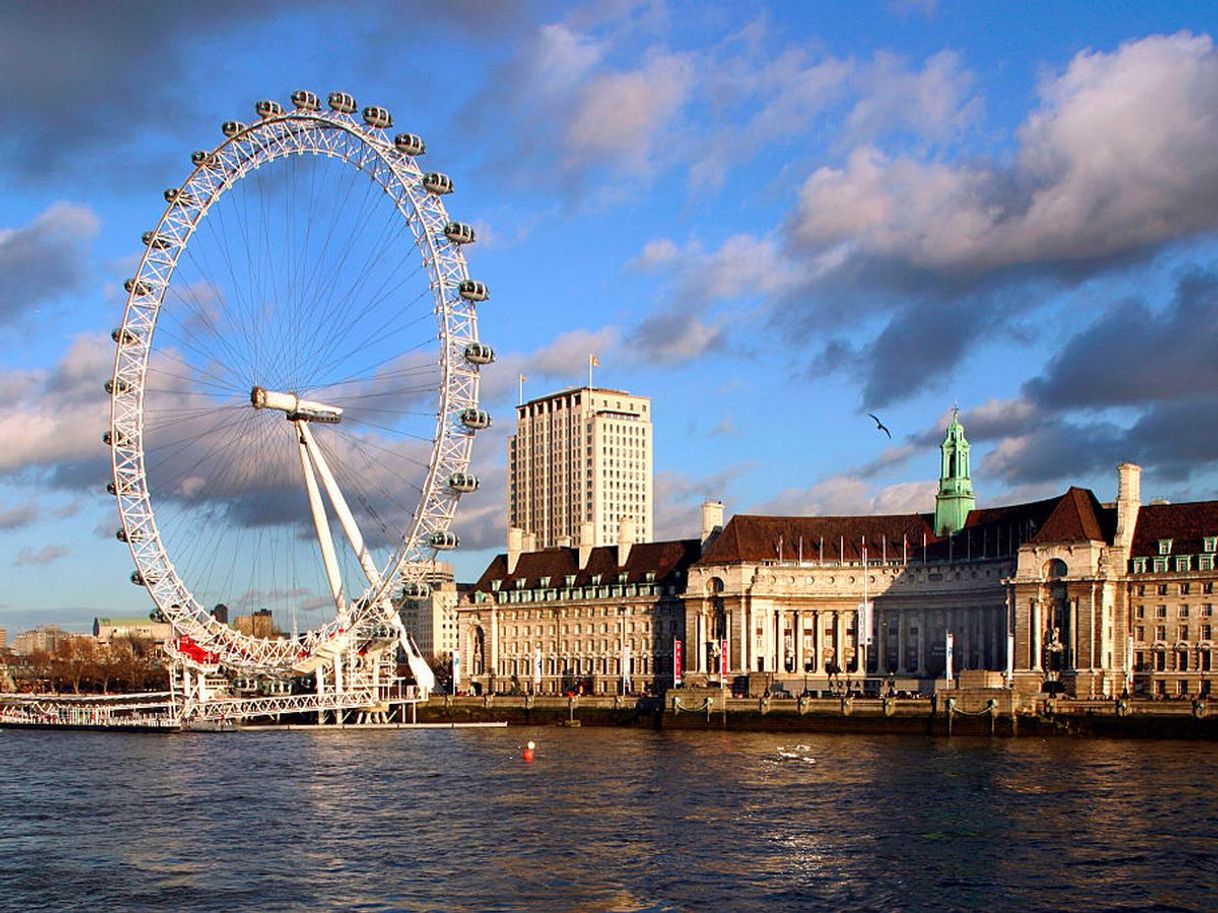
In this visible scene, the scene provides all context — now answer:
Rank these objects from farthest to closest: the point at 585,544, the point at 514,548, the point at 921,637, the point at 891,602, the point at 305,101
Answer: the point at 514,548 → the point at 585,544 → the point at 891,602 → the point at 921,637 → the point at 305,101

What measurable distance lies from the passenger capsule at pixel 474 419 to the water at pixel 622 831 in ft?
68.5

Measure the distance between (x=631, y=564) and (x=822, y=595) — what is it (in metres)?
22.6

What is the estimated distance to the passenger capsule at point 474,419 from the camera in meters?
100

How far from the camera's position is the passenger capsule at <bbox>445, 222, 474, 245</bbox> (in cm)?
9869

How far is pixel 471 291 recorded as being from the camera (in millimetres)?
99125

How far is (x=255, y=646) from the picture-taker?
377ft

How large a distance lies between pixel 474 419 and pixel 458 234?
37.4 feet

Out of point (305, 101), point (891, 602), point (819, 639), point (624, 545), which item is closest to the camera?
point (305, 101)

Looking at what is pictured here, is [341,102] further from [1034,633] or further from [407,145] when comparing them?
[1034,633]

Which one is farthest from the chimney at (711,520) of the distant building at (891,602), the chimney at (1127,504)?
the chimney at (1127,504)

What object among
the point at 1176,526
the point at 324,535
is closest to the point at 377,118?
the point at 324,535

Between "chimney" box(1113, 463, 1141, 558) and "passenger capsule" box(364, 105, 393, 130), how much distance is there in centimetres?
6225

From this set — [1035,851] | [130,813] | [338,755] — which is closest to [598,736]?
[338,755]

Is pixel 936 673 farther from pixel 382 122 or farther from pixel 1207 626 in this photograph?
pixel 382 122
